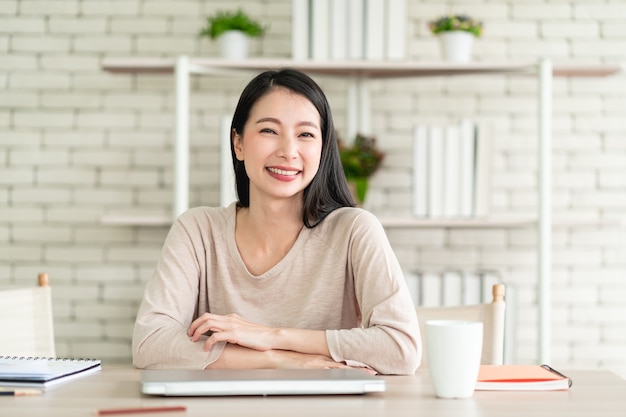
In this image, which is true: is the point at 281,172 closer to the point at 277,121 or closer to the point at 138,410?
the point at 277,121

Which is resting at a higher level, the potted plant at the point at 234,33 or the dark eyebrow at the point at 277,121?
the potted plant at the point at 234,33

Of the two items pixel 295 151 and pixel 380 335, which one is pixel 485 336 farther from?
pixel 295 151

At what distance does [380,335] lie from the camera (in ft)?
5.26

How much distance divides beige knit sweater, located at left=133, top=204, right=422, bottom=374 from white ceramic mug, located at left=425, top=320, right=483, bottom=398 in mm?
374

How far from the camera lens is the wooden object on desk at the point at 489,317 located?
1.78m

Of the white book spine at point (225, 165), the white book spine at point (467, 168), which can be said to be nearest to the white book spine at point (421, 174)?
the white book spine at point (467, 168)

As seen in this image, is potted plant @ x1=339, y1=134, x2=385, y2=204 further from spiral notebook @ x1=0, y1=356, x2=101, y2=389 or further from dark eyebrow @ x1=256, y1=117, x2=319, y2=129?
spiral notebook @ x1=0, y1=356, x2=101, y2=389

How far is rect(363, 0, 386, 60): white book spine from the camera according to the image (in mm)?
2756

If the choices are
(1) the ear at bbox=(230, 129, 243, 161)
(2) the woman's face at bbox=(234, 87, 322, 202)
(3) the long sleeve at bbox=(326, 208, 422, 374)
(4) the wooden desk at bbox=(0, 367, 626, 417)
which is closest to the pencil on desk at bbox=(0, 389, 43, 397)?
(4) the wooden desk at bbox=(0, 367, 626, 417)

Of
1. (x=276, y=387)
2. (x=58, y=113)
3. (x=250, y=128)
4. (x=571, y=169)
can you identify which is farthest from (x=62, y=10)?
(x=276, y=387)

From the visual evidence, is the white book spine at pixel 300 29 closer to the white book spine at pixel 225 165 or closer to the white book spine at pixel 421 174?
the white book spine at pixel 225 165

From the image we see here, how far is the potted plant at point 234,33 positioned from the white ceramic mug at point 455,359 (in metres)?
1.79

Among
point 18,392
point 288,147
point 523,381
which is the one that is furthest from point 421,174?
point 18,392

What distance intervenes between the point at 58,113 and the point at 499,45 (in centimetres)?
170
